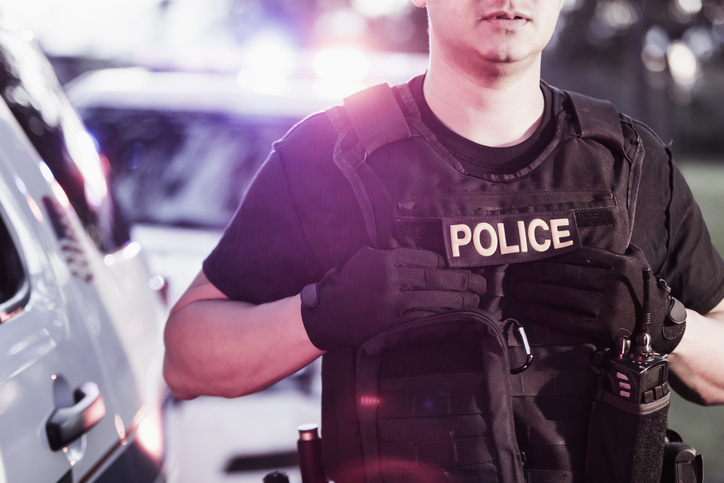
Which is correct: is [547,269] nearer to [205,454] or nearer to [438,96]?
[438,96]

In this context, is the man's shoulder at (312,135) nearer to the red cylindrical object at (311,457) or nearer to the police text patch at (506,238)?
the police text patch at (506,238)

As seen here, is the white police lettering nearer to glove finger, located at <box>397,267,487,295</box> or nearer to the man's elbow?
glove finger, located at <box>397,267,487,295</box>

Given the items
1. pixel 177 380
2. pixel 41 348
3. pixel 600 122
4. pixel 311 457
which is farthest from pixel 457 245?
pixel 41 348

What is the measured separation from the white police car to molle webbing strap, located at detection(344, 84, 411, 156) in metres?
0.74

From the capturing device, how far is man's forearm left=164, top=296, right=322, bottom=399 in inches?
57.0

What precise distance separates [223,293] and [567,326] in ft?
2.42

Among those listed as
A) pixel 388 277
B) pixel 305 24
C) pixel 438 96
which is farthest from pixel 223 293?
pixel 305 24

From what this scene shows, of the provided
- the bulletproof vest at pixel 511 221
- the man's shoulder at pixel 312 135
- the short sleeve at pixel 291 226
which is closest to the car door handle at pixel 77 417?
the short sleeve at pixel 291 226

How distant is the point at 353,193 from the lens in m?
1.46

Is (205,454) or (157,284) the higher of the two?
(157,284)

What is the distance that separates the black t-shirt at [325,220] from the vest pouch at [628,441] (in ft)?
1.10

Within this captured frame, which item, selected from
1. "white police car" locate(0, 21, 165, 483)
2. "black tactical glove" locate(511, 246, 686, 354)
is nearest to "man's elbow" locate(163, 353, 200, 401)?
"white police car" locate(0, 21, 165, 483)

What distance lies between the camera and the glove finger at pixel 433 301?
1308 mm

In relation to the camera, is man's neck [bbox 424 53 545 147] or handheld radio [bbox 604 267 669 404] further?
man's neck [bbox 424 53 545 147]
